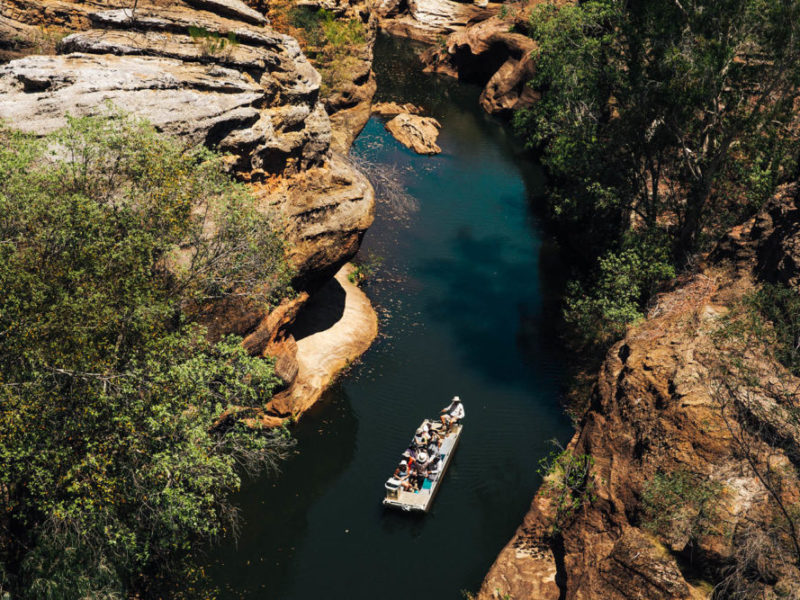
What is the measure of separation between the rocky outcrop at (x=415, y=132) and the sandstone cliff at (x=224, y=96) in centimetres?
2309

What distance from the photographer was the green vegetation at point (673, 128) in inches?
1082

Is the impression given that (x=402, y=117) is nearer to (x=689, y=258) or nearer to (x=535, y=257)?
(x=535, y=257)

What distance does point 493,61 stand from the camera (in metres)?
73.5

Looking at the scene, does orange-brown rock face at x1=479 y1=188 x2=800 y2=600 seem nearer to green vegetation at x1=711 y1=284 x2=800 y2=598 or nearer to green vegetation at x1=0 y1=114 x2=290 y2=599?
green vegetation at x1=711 y1=284 x2=800 y2=598

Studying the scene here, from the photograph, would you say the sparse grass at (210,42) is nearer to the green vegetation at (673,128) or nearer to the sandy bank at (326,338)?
the sandy bank at (326,338)

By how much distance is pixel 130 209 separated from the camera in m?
18.2

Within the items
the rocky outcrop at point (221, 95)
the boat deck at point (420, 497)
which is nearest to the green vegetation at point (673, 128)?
the boat deck at point (420, 497)

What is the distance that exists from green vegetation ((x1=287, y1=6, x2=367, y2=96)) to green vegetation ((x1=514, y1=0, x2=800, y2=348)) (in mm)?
17547

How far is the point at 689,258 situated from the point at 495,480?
1435 centimetres

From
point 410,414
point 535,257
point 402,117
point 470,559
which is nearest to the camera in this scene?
point 470,559

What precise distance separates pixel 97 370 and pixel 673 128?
27419 mm

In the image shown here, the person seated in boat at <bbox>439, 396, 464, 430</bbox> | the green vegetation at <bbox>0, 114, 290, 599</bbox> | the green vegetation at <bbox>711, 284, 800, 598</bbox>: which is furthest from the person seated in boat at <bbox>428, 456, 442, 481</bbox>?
the green vegetation at <bbox>711, 284, 800, 598</bbox>

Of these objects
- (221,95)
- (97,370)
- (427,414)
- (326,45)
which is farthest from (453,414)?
(326,45)

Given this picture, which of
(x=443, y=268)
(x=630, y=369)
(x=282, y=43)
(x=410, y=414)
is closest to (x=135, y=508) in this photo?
(x=410, y=414)
